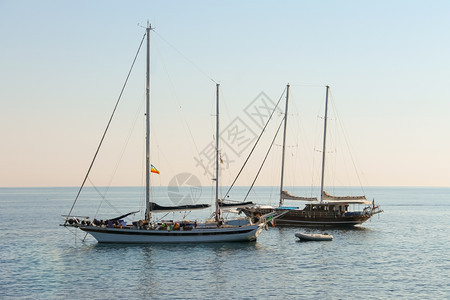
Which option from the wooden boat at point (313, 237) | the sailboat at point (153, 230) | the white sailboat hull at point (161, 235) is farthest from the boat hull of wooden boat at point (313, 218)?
the white sailboat hull at point (161, 235)

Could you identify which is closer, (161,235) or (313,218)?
(161,235)

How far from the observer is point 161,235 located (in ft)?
214

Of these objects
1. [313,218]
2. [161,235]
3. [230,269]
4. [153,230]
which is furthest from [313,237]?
[230,269]

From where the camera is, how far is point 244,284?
45.4 m

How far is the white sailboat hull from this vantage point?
65.4m

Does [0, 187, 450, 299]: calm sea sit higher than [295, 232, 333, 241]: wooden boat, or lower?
lower

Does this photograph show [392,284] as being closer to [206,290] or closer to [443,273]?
[443,273]

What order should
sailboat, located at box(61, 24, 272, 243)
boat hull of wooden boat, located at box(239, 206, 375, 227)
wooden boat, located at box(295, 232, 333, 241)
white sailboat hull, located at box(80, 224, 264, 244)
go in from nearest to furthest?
sailboat, located at box(61, 24, 272, 243) → white sailboat hull, located at box(80, 224, 264, 244) → wooden boat, located at box(295, 232, 333, 241) → boat hull of wooden boat, located at box(239, 206, 375, 227)

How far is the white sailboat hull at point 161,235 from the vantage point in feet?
215

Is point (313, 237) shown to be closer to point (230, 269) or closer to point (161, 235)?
point (161, 235)

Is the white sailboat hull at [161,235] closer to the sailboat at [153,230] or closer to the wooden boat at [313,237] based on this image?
the sailboat at [153,230]

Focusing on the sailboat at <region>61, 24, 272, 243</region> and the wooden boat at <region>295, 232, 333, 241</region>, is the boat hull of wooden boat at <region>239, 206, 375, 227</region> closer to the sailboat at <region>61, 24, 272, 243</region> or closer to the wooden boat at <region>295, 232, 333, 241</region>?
the wooden boat at <region>295, 232, 333, 241</region>

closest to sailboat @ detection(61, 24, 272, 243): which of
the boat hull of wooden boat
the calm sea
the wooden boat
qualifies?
the calm sea

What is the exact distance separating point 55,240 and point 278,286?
40271 millimetres
